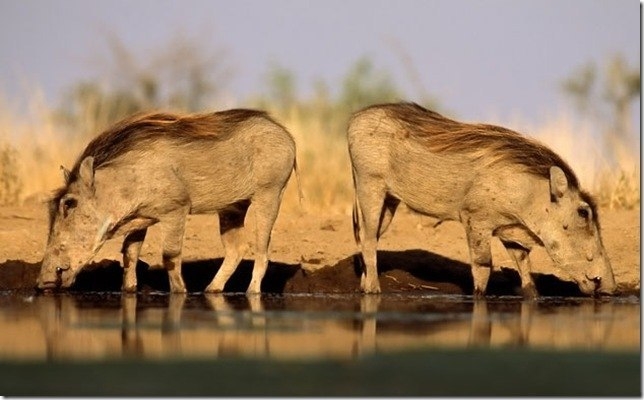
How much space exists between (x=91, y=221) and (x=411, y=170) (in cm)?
251

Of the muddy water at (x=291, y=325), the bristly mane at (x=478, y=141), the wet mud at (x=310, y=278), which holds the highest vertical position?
the bristly mane at (x=478, y=141)

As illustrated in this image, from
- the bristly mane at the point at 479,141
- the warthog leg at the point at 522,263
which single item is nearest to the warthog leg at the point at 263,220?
the bristly mane at the point at 479,141

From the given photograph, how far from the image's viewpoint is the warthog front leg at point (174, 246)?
1184 cm

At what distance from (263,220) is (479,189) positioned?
172cm

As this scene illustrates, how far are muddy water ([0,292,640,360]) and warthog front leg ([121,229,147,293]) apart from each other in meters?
0.28

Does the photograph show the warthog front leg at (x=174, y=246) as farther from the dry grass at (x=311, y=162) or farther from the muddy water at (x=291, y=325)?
the dry grass at (x=311, y=162)

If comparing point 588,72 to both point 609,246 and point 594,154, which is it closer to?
point 594,154

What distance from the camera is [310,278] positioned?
41.1 ft

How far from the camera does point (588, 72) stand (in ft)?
70.3

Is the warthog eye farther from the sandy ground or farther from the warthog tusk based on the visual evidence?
the sandy ground

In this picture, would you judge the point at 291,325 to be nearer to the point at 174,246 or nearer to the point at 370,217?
the point at 174,246

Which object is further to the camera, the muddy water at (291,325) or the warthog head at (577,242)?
the warthog head at (577,242)

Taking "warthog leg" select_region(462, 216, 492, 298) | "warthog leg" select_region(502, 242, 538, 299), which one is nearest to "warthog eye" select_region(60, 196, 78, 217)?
"warthog leg" select_region(462, 216, 492, 298)

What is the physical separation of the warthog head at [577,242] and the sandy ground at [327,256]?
0.55 m
